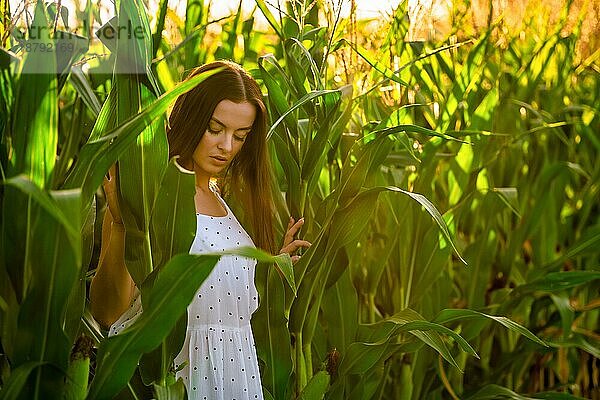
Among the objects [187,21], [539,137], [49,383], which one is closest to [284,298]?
[49,383]

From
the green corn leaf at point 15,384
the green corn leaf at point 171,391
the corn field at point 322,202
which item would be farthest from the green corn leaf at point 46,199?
the green corn leaf at point 171,391

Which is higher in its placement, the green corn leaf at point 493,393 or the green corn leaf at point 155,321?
the green corn leaf at point 155,321

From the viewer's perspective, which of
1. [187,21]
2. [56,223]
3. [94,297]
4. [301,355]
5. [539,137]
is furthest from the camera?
[539,137]

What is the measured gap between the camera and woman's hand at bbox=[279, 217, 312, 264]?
38.0 inches

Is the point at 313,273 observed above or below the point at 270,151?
below

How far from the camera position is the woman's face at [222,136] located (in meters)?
0.93

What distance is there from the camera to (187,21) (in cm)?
121

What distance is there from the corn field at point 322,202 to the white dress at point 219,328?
3 centimetres

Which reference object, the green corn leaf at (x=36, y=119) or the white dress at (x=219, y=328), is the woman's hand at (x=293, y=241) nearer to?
the white dress at (x=219, y=328)

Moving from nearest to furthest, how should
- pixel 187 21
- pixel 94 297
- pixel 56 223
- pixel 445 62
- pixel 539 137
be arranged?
pixel 56 223 < pixel 94 297 < pixel 187 21 < pixel 445 62 < pixel 539 137

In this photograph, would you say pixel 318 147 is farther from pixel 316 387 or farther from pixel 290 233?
pixel 316 387

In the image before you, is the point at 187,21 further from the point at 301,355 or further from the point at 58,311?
the point at 58,311

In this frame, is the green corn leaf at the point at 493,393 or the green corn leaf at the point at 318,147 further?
the green corn leaf at the point at 493,393

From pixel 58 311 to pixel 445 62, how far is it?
2.96 ft
